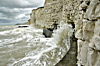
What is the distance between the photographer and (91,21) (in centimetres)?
95

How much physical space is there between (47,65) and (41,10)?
18.5 metres

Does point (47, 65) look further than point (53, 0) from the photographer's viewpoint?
No

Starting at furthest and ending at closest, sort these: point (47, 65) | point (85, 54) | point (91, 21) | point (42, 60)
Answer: point (42, 60)
point (47, 65)
point (85, 54)
point (91, 21)

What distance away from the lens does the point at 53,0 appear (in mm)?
8164

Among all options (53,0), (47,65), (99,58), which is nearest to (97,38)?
(99,58)

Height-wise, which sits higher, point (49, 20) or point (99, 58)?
point (49, 20)

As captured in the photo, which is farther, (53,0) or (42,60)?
(53,0)

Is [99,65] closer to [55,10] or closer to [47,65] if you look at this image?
[47,65]

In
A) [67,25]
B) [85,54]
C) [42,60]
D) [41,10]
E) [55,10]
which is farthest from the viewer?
[41,10]

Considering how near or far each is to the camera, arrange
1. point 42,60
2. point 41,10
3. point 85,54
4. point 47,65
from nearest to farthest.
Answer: point 85,54
point 47,65
point 42,60
point 41,10

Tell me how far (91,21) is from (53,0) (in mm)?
8256

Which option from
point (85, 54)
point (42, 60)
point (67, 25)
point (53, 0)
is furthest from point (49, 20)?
point (85, 54)

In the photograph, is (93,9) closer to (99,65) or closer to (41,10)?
(99,65)

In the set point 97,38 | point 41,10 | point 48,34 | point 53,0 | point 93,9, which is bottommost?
point 48,34
